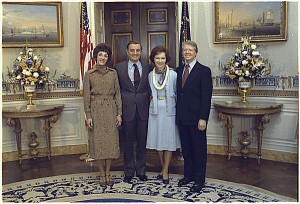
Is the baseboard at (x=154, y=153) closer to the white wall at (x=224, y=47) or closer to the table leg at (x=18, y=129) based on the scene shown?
the table leg at (x=18, y=129)

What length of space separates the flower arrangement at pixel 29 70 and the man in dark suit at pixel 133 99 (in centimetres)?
158

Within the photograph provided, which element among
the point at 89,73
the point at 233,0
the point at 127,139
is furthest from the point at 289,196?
the point at 233,0

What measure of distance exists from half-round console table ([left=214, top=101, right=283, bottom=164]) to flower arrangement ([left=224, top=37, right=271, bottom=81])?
44cm

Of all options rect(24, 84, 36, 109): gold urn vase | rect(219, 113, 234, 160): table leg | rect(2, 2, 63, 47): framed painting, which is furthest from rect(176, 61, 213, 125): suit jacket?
rect(2, 2, 63, 47): framed painting

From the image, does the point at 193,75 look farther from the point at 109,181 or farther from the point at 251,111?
the point at 109,181

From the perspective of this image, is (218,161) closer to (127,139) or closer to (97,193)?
(127,139)

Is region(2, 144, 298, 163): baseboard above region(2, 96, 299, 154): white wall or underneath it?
underneath

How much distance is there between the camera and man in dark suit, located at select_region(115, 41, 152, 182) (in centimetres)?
376

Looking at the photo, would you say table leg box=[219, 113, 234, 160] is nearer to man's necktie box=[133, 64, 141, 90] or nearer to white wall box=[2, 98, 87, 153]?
man's necktie box=[133, 64, 141, 90]

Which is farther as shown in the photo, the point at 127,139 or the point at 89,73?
the point at 127,139

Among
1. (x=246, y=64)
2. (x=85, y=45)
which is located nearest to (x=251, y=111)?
(x=246, y=64)

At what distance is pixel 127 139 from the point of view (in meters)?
3.87

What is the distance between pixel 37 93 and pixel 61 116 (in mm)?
565

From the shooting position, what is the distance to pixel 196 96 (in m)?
3.45
